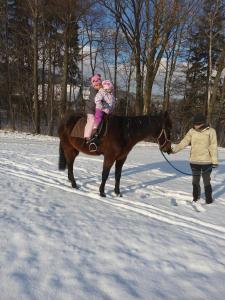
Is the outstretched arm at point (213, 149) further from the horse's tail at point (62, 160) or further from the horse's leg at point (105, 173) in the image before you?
the horse's tail at point (62, 160)

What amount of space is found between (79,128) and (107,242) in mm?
3371

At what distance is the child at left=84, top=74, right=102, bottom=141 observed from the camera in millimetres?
6395

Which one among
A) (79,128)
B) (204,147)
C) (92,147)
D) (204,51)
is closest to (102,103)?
(79,128)

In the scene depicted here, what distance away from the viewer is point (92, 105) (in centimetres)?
650

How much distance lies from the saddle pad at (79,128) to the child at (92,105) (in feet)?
0.75

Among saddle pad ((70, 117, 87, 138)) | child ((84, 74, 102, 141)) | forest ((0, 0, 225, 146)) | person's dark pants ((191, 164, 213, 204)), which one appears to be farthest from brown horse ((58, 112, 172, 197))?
forest ((0, 0, 225, 146))

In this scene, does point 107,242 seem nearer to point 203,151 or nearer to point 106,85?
point 203,151

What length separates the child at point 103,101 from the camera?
6.29 m

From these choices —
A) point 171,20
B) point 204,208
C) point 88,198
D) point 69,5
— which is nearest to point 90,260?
point 88,198

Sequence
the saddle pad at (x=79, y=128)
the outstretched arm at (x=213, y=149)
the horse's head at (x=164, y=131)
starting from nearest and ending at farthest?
the outstretched arm at (x=213, y=149), the horse's head at (x=164, y=131), the saddle pad at (x=79, y=128)

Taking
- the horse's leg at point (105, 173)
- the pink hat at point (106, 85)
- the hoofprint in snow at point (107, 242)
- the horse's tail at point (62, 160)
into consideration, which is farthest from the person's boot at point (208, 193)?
the horse's tail at point (62, 160)

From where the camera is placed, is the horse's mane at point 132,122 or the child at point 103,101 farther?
the horse's mane at point 132,122

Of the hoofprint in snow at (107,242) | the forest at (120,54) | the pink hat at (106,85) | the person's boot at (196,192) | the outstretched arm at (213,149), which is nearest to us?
the hoofprint in snow at (107,242)

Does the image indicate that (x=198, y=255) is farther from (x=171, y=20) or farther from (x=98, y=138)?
(x=171, y=20)
